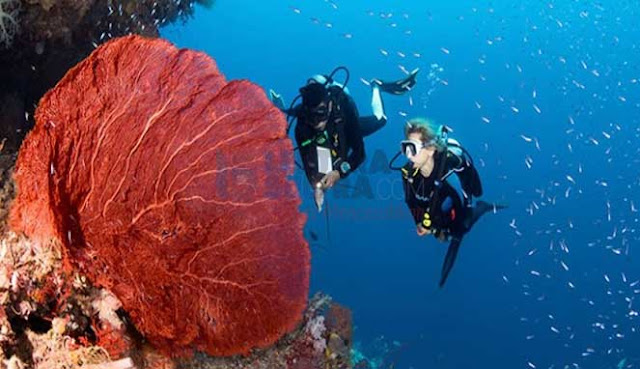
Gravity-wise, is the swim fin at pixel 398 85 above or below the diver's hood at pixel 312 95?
above

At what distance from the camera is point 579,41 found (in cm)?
8388

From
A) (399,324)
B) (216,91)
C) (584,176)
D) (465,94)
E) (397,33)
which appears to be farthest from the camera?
(397,33)

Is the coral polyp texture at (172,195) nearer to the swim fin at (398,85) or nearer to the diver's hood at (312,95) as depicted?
the diver's hood at (312,95)

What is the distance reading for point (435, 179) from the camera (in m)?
6.05

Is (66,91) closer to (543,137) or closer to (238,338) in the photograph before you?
(238,338)

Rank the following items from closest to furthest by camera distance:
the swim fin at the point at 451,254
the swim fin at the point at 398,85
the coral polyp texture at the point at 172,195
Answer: the coral polyp texture at the point at 172,195 < the swim fin at the point at 451,254 < the swim fin at the point at 398,85

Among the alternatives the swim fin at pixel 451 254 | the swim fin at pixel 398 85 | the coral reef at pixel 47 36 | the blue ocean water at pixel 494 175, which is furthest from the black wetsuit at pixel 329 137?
the blue ocean water at pixel 494 175

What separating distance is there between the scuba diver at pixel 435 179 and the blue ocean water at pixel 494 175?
1342cm

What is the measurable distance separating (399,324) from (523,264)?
2314 cm

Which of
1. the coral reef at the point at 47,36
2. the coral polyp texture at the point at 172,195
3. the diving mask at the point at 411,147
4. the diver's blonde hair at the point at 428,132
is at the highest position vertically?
the diver's blonde hair at the point at 428,132

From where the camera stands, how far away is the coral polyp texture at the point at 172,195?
362cm

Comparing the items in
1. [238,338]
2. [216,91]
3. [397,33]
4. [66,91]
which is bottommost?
[238,338]

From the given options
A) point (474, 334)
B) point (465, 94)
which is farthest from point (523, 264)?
point (465, 94)

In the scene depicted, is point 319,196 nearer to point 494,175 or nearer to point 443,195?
point 443,195
